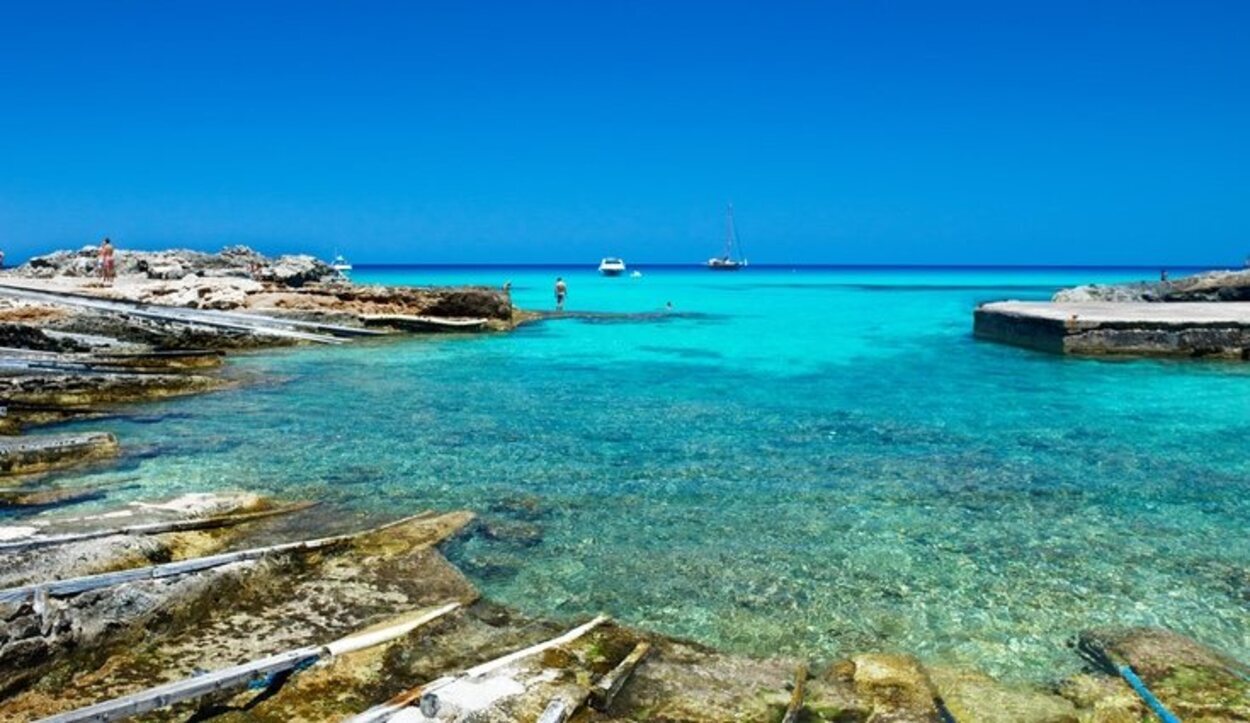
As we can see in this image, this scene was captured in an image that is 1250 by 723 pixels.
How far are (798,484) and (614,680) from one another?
17.4 ft

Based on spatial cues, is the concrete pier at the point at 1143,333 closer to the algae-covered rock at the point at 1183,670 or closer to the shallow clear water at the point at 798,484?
the shallow clear water at the point at 798,484

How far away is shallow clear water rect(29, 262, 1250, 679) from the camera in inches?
256

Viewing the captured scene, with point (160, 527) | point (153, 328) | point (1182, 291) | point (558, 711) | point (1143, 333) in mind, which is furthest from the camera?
point (1182, 291)

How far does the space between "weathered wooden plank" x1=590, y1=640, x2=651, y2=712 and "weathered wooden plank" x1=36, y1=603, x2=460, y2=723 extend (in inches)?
54.3

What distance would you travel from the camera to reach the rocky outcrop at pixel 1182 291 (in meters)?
33.2

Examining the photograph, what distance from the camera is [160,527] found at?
6.82 metres

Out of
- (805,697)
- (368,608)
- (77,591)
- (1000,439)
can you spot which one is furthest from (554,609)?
(1000,439)

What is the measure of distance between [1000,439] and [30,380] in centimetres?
1445

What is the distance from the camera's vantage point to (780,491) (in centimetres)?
957

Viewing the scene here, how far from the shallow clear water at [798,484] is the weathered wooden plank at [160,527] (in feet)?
2.23

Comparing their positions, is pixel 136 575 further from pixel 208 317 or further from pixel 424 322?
pixel 424 322

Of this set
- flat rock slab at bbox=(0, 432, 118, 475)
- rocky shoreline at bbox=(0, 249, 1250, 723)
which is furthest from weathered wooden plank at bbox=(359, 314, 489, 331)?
rocky shoreline at bbox=(0, 249, 1250, 723)

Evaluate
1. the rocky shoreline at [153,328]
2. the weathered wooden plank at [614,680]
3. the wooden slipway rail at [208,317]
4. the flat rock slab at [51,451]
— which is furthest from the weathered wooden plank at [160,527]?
the wooden slipway rail at [208,317]

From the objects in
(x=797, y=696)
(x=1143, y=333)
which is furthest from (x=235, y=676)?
(x=1143, y=333)
